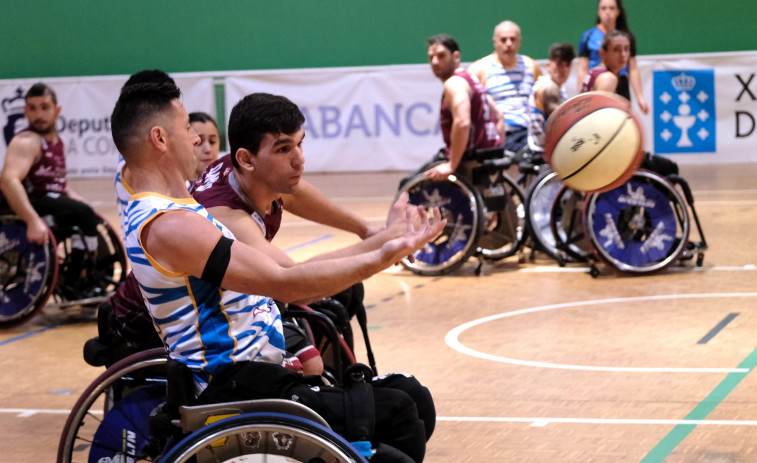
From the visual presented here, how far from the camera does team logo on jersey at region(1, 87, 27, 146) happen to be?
486 inches

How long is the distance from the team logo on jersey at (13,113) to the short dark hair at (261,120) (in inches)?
394

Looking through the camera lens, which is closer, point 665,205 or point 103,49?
point 665,205

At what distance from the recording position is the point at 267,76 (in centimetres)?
1250

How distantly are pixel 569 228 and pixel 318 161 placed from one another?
5.85 m

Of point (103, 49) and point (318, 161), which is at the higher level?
point (103, 49)

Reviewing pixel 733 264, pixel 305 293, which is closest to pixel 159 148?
pixel 305 293

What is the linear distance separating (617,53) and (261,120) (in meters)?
4.44

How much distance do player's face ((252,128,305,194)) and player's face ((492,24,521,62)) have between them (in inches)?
216

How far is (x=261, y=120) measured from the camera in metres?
2.94

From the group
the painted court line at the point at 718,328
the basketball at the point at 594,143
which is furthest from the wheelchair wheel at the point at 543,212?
the basketball at the point at 594,143

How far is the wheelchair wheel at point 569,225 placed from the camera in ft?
22.2

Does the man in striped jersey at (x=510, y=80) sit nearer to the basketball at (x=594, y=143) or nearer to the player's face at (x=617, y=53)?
the player's face at (x=617, y=53)

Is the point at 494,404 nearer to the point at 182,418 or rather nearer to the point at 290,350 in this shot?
the point at 290,350

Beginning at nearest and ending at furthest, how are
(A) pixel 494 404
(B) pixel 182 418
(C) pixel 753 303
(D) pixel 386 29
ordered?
(B) pixel 182 418
(A) pixel 494 404
(C) pixel 753 303
(D) pixel 386 29
